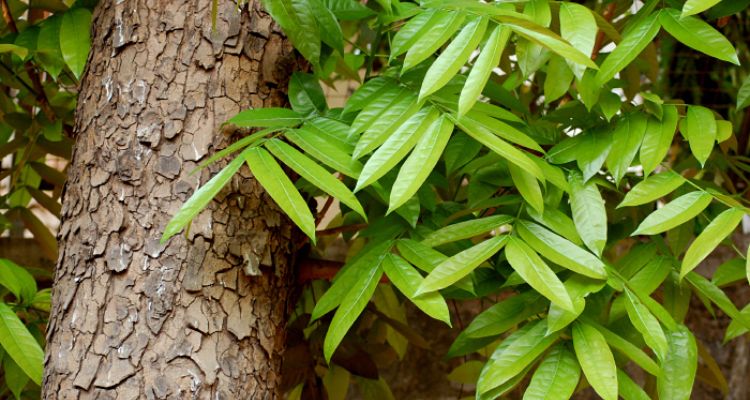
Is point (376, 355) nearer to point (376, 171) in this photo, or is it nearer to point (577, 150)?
point (577, 150)

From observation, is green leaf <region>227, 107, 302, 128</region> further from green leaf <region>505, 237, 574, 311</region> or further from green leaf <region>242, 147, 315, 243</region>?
green leaf <region>505, 237, 574, 311</region>

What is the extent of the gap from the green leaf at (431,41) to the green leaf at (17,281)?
2.02 feet

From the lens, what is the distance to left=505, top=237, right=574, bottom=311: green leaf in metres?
0.86

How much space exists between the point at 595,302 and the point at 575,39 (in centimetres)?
34

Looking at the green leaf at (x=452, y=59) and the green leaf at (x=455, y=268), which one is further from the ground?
the green leaf at (x=452, y=59)

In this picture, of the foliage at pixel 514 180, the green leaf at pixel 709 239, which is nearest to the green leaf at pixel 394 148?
the foliage at pixel 514 180

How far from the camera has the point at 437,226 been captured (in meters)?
1.13

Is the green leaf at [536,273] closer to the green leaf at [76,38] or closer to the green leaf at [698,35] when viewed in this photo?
the green leaf at [698,35]

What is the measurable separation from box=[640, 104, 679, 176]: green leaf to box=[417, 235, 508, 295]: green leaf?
236 mm

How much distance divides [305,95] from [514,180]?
318 mm

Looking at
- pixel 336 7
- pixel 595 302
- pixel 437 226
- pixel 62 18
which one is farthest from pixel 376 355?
pixel 62 18

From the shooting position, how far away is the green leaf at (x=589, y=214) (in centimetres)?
96

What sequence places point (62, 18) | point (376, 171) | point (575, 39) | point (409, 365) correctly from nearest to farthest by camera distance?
point (376, 171) → point (575, 39) → point (62, 18) → point (409, 365)

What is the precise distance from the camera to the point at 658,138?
1.03 meters
